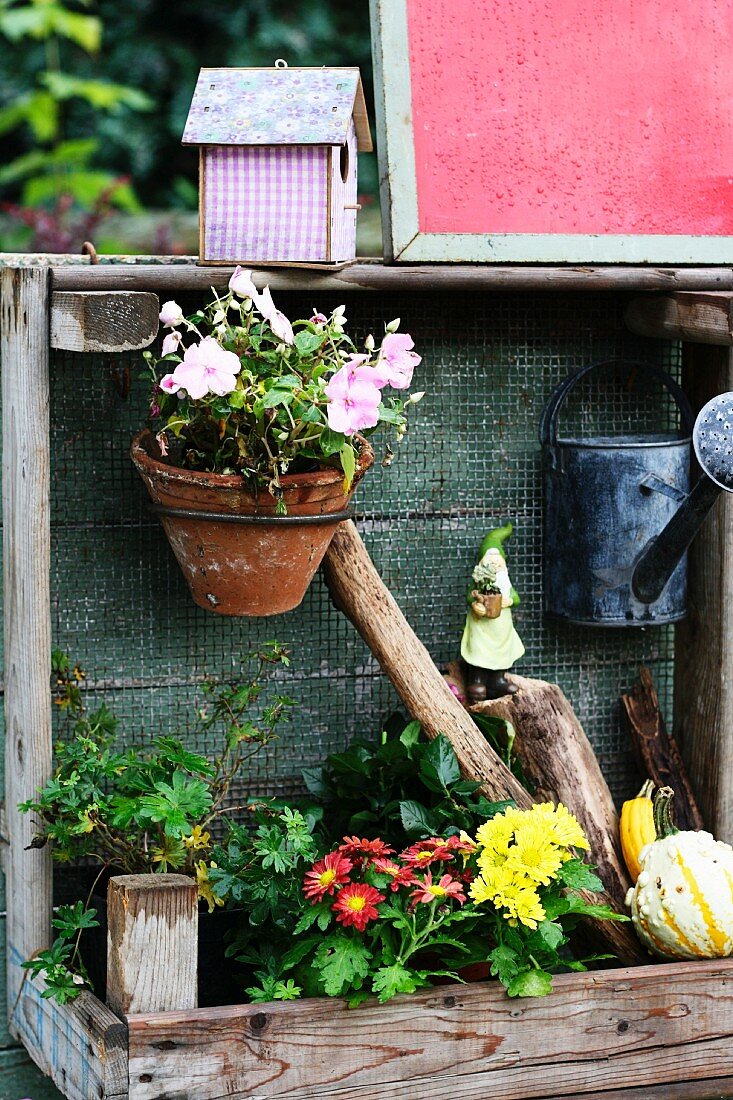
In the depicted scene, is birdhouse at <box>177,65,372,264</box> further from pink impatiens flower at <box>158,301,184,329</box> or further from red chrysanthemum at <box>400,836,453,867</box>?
red chrysanthemum at <box>400,836,453,867</box>

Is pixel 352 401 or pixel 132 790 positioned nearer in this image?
pixel 352 401

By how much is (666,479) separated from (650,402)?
0.26 meters

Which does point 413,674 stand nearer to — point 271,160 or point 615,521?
point 615,521

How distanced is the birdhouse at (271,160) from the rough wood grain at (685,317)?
2.12ft

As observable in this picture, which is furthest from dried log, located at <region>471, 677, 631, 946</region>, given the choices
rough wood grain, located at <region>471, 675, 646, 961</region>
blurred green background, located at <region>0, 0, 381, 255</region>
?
blurred green background, located at <region>0, 0, 381, 255</region>

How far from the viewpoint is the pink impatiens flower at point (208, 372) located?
200 cm

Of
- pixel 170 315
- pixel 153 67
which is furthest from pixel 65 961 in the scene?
pixel 153 67

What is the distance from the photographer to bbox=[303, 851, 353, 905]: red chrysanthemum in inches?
80.5

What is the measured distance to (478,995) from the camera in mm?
2111

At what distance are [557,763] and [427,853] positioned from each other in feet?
1.43

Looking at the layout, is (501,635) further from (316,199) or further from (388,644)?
(316,199)

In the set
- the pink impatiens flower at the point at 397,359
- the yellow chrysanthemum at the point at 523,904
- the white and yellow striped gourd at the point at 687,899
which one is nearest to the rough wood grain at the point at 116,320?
the pink impatiens flower at the point at 397,359

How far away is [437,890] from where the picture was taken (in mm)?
2014

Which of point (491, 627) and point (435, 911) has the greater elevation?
point (491, 627)
